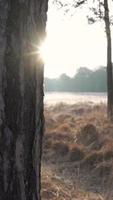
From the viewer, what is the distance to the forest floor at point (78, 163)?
638 centimetres

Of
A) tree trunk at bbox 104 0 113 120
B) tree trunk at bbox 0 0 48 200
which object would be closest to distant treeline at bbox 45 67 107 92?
tree trunk at bbox 104 0 113 120

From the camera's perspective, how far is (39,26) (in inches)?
98.9

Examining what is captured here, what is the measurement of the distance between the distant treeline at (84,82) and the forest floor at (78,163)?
64.2m

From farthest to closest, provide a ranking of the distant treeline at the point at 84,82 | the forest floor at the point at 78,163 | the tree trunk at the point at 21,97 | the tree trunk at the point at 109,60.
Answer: the distant treeline at the point at 84,82 → the tree trunk at the point at 109,60 → the forest floor at the point at 78,163 → the tree trunk at the point at 21,97

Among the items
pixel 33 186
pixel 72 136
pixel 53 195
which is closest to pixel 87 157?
pixel 72 136

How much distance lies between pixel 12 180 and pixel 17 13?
2.51ft

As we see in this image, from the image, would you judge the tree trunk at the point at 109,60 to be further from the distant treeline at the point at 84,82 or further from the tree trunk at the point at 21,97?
the distant treeline at the point at 84,82

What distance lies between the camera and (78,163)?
344 inches

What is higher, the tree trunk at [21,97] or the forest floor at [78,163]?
the tree trunk at [21,97]

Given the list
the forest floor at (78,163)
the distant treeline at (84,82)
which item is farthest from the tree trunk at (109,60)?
the distant treeline at (84,82)

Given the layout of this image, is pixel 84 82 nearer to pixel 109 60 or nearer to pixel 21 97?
pixel 109 60

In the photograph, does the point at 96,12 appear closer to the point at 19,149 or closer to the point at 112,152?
the point at 112,152

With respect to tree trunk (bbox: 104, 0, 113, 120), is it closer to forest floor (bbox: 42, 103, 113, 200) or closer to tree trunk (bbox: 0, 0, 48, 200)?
forest floor (bbox: 42, 103, 113, 200)

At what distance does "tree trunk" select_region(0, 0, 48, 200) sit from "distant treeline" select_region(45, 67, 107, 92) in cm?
7252
